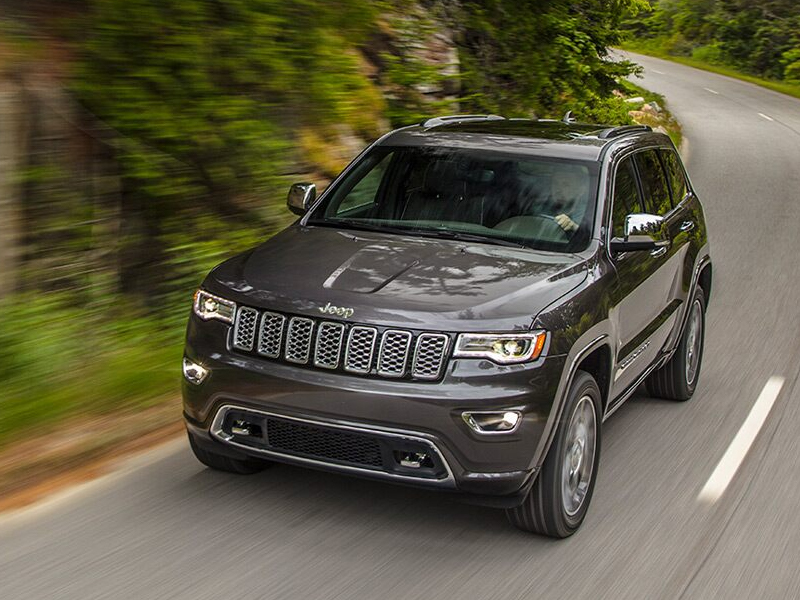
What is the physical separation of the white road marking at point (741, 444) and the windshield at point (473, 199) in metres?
1.48

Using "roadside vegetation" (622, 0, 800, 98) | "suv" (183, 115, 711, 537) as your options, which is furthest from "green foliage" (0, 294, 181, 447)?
"roadside vegetation" (622, 0, 800, 98)

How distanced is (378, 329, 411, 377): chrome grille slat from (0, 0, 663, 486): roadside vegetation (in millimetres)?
2154

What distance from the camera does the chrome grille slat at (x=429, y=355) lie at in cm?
472

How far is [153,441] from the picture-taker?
20.6 feet

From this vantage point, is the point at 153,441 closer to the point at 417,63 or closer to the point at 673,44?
the point at 417,63

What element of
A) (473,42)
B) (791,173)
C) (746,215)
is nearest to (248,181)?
(473,42)

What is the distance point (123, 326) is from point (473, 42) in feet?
28.9

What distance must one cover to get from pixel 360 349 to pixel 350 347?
4cm

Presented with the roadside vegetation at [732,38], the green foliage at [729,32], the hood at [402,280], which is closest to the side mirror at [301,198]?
the hood at [402,280]

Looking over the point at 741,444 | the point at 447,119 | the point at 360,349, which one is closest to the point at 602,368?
the point at 360,349

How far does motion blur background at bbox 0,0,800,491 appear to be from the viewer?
6465mm

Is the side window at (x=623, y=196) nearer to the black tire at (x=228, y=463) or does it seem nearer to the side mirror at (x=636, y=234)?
the side mirror at (x=636, y=234)

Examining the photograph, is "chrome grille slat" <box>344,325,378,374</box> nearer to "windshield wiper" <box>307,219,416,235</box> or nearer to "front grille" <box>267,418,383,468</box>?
"front grille" <box>267,418,383,468</box>

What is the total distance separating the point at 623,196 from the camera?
6375mm
